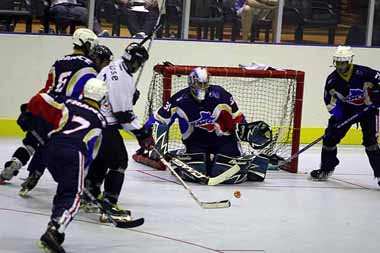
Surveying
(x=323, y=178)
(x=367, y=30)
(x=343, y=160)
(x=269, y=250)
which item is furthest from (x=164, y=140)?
(x=367, y=30)

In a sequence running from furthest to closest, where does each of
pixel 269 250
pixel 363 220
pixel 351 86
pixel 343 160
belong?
pixel 343 160 < pixel 351 86 < pixel 363 220 < pixel 269 250

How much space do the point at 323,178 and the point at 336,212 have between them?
135 centimetres

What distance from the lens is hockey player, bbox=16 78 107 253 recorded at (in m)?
5.29

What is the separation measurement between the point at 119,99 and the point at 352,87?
2.61m

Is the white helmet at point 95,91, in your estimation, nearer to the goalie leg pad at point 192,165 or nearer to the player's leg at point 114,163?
the player's leg at point 114,163

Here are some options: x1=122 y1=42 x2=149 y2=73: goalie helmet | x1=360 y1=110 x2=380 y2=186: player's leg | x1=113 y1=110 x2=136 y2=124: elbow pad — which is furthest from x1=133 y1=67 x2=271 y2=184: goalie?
x1=113 y1=110 x2=136 y2=124: elbow pad

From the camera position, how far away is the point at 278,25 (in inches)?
423

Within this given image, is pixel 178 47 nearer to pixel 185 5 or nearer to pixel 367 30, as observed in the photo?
pixel 185 5

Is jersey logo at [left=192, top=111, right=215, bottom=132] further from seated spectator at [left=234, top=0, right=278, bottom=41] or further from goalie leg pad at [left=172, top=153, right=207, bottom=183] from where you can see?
seated spectator at [left=234, top=0, right=278, bottom=41]

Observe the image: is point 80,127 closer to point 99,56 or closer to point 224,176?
point 99,56

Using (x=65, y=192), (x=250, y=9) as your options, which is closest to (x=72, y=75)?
(x=65, y=192)

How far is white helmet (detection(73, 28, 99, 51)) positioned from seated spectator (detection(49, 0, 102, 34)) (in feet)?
10.5

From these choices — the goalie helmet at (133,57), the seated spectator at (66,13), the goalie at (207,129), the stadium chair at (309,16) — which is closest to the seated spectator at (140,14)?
the seated spectator at (66,13)

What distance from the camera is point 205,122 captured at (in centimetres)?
812
